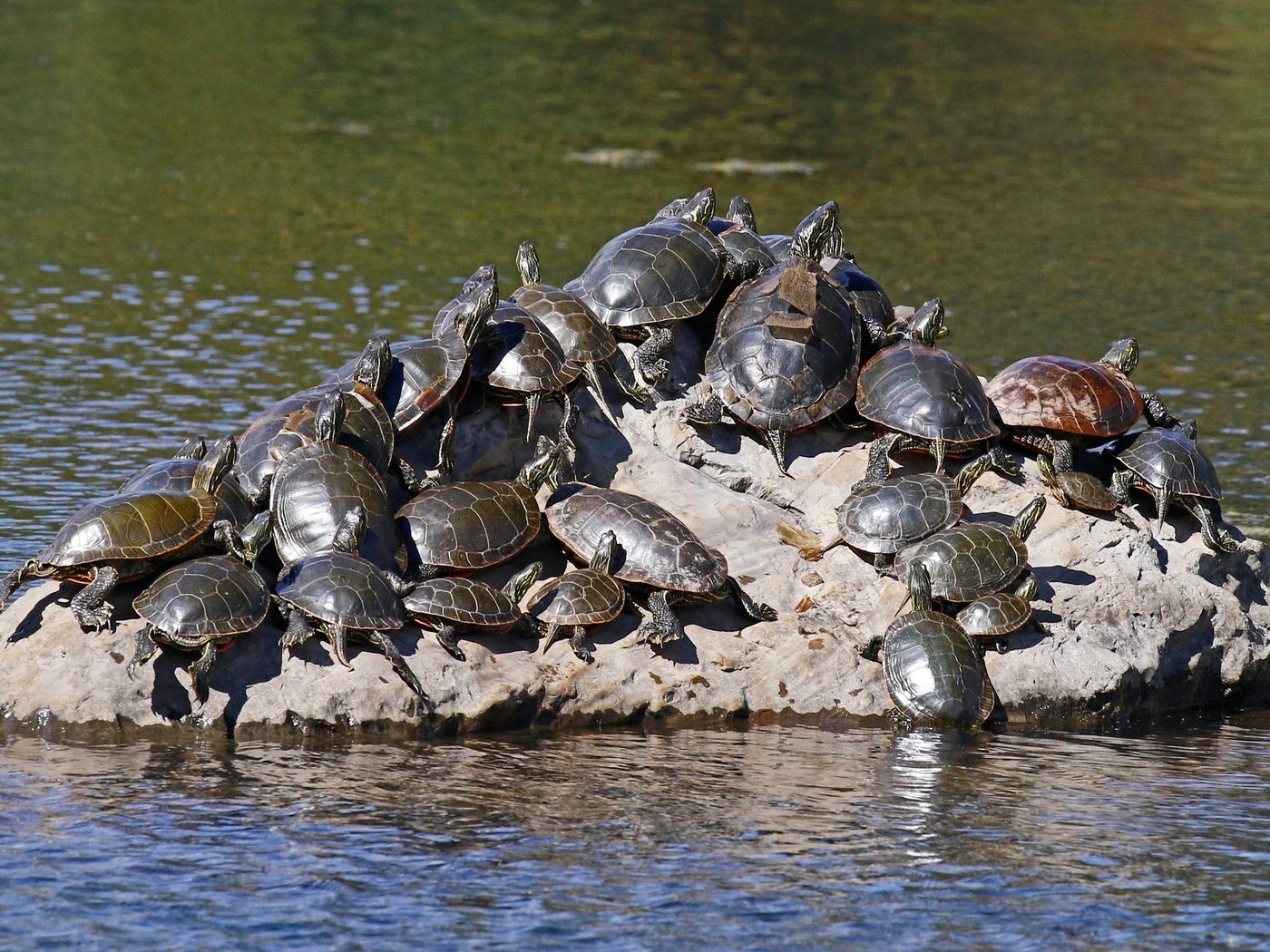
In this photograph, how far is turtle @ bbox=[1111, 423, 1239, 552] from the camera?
31.3 ft

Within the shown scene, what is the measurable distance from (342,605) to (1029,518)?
3.87m

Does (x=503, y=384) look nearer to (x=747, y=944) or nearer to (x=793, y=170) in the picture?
(x=747, y=944)

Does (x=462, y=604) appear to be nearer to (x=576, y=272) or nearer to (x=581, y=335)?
(x=581, y=335)

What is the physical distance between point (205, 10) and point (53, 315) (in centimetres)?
1896

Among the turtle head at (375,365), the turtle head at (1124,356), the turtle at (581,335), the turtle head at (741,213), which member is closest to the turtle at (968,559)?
the turtle at (581,335)

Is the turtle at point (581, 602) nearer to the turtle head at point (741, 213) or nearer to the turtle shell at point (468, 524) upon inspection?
the turtle shell at point (468, 524)

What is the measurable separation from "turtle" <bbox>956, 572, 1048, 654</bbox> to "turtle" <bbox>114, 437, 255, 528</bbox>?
3.92m

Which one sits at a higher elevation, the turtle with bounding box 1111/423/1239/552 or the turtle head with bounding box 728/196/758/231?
the turtle head with bounding box 728/196/758/231

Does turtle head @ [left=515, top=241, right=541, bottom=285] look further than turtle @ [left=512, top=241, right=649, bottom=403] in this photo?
Yes

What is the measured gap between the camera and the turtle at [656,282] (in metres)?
10.0

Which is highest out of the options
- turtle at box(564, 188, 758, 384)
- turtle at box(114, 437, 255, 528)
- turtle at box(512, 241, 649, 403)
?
turtle at box(564, 188, 758, 384)

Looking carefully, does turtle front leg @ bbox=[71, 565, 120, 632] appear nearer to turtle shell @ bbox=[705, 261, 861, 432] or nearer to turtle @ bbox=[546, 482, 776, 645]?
turtle @ bbox=[546, 482, 776, 645]

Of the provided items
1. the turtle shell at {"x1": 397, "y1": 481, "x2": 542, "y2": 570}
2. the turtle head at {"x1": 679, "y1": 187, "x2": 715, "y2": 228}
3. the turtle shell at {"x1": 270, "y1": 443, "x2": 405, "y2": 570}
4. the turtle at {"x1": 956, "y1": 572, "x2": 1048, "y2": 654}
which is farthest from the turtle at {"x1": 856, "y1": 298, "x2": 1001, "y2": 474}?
the turtle shell at {"x1": 270, "y1": 443, "x2": 405, "y2": 570}

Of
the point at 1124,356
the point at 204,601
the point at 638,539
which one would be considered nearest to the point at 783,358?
the point at 638,539
